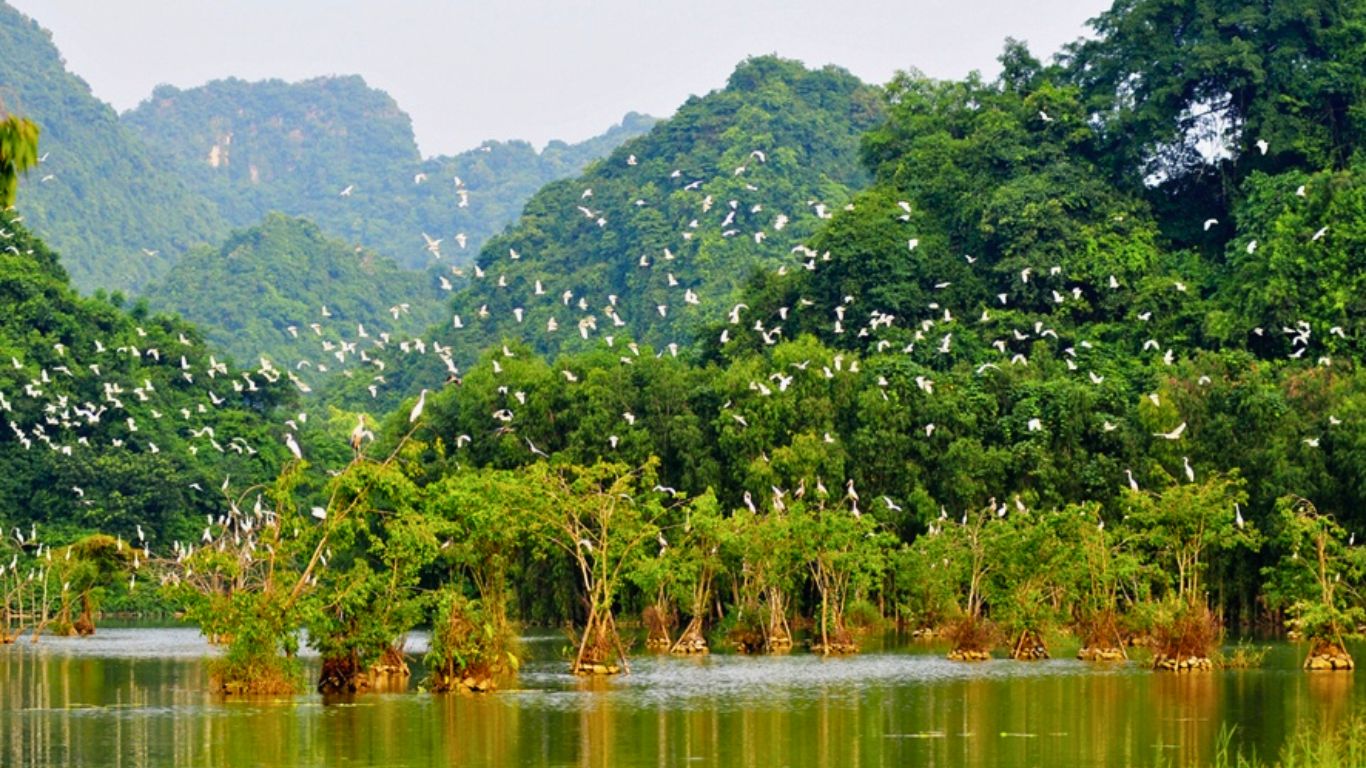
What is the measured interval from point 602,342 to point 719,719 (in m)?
39.0

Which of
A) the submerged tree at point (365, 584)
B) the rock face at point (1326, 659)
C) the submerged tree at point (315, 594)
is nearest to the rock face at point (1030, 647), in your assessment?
the rock face at point (1326, 659)

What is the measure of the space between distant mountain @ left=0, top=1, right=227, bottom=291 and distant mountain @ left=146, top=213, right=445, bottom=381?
55.9 feet

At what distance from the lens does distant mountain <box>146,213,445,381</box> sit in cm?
12812

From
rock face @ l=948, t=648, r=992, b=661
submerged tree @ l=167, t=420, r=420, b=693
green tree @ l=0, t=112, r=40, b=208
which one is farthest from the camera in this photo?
rock face @ l=948, t=648, r=992, b=661

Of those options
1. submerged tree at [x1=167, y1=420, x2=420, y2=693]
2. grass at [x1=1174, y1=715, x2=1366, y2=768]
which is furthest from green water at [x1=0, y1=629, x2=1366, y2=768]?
submerged tree at [x1=167, y1=420, x2=420, y2=693]

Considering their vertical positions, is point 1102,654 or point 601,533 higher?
point 601,533

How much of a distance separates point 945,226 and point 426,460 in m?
20.2

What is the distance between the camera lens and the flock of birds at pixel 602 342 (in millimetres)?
58781

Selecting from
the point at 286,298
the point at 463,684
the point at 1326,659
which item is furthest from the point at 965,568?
the point at 286,298

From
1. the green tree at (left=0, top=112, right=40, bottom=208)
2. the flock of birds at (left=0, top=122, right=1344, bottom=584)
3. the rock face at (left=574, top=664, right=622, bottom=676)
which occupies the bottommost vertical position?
the rock face at (left=574, top=664, right=622, bottom=676)

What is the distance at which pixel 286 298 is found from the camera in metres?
132

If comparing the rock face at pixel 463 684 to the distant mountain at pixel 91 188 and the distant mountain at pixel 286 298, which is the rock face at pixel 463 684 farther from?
the distant mountain at pixel 91 188

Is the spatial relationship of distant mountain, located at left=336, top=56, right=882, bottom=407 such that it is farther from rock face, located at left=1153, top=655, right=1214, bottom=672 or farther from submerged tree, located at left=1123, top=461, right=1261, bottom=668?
rock face, located at left=1153, top=655, right=1214, bottom=672

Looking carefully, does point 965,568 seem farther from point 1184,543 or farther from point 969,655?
point 1184,543
